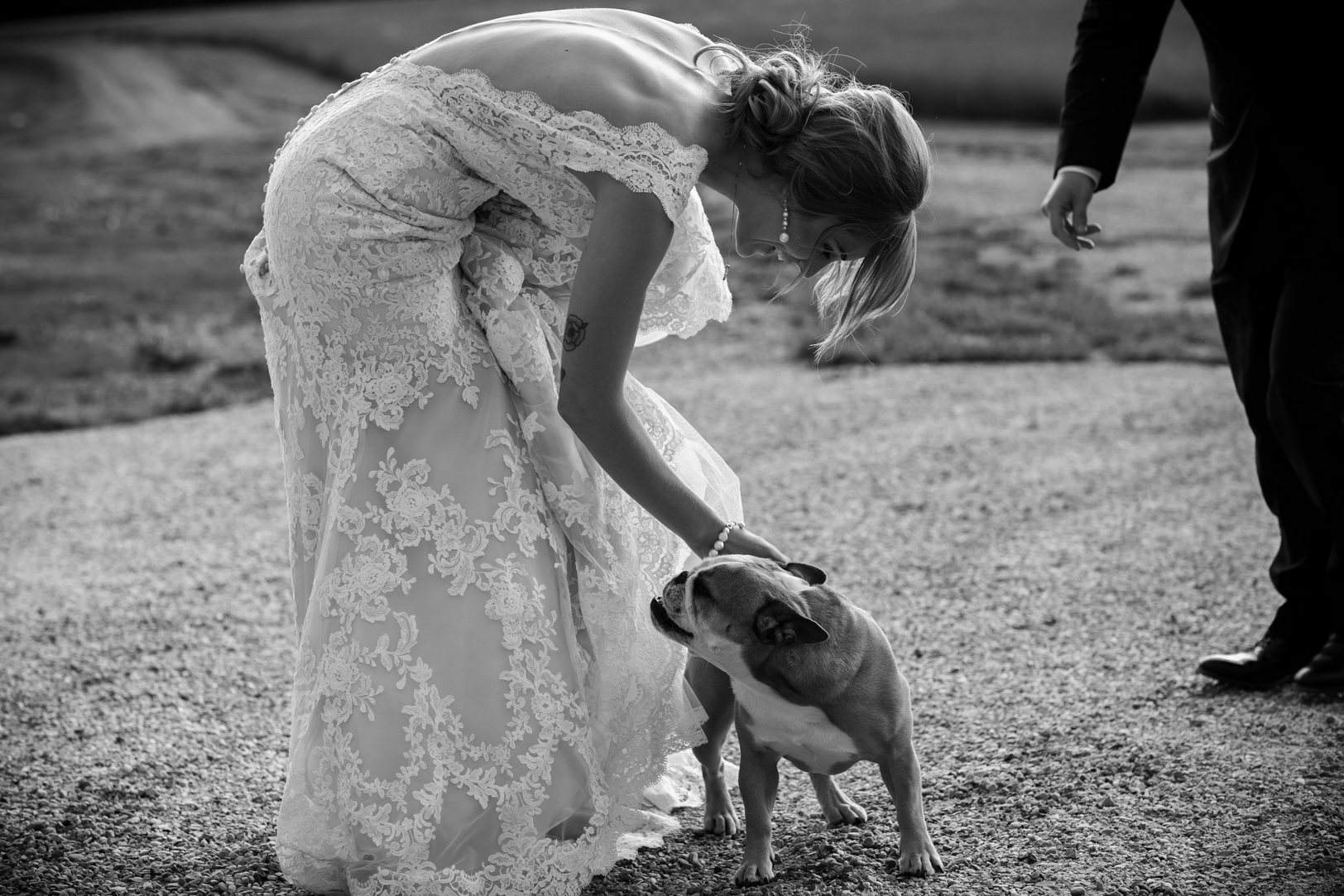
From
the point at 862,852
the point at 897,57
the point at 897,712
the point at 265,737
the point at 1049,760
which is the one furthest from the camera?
the point at 897,57

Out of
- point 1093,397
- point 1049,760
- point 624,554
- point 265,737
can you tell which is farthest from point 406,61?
point 1093,397

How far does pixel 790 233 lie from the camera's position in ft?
9.75

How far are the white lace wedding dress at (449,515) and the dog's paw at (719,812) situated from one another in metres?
0.36

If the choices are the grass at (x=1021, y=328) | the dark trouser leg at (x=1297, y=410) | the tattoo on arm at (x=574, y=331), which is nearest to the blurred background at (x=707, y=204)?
the grass at (x=1021, y=328)

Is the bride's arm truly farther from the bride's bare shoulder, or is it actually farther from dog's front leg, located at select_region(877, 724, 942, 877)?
dog's front leg, located at select_region(877, 724, 942, 877)

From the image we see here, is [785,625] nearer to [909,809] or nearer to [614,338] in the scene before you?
[909,809]

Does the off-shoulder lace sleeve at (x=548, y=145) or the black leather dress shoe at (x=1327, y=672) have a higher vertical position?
the off-shoulder lace sleeve at (x=548, y=145)

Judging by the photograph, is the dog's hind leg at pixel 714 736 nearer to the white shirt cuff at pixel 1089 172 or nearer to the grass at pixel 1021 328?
the white shirt cuff at pixel 1089 172

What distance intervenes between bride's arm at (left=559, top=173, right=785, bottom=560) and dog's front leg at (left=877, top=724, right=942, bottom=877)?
2.60 feet

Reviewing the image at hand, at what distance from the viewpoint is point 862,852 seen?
3.26 metres

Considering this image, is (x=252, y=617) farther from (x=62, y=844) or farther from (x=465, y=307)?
(x=465, y=307)

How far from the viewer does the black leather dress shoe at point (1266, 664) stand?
405 cm

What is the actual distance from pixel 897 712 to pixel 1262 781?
1.18 meters

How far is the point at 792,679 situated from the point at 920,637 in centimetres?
173
